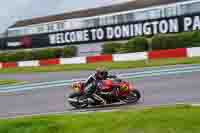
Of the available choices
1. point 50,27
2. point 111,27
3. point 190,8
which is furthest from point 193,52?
point 50,27

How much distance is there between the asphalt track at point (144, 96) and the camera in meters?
13.6

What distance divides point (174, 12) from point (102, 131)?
2598cm

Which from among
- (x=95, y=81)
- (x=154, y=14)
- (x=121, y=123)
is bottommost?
(x=121, y=123)

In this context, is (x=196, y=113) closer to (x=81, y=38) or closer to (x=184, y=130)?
(x=184, y=130)

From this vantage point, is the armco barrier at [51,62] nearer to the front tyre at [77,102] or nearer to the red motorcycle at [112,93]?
the front tyre at [77,102]

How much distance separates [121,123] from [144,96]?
5.04m

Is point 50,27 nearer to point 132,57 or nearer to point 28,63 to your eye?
point 28,63

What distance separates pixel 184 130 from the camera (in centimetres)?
862

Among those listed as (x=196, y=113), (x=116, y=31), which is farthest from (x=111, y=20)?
(x=196, y=113)

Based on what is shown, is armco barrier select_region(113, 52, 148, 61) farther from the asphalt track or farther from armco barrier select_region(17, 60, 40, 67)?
the asphalt track

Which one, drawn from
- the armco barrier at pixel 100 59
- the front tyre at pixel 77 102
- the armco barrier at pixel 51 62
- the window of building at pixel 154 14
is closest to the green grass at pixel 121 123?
the front tyre at pixel 77 102

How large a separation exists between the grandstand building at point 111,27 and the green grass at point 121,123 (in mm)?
22813

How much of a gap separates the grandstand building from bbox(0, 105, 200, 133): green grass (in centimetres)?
2281

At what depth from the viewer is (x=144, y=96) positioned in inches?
571
